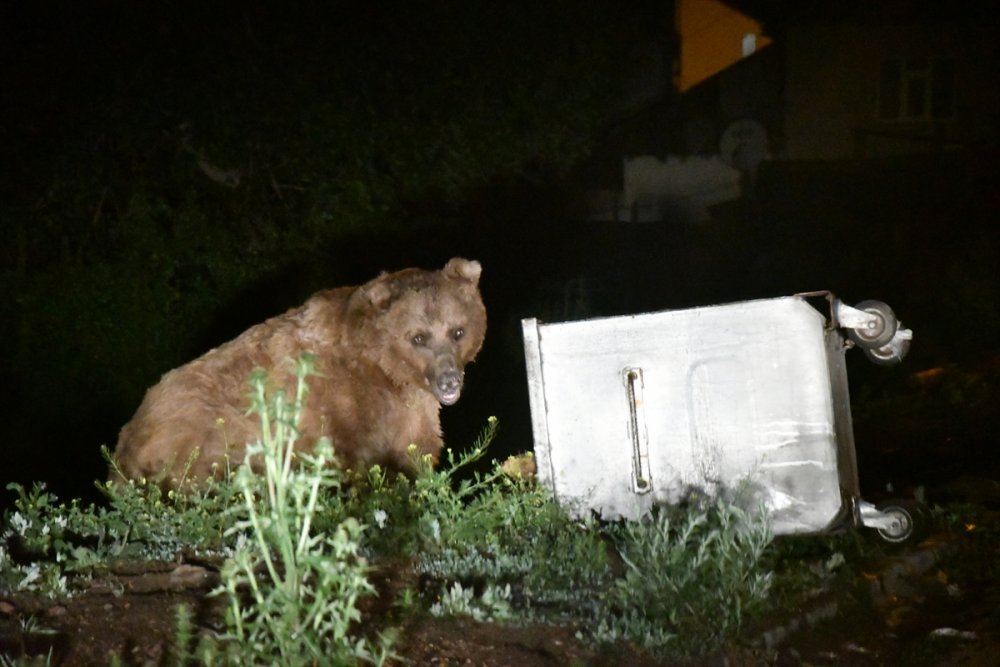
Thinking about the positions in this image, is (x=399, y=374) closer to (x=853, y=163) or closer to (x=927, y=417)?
(x=927, y=417)

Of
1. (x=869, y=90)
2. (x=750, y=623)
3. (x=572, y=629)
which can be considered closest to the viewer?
(x=572, y=629)

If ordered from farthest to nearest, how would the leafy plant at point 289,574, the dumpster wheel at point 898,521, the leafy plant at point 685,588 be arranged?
the dumpster wheel at point 898,521, the leafy plant at point 685,588, the leafy plant at point 289,574

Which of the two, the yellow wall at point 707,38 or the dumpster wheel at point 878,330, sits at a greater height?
the yellow wall at point 707,38

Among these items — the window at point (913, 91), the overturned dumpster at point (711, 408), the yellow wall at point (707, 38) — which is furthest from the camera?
the window at point (913, 91)

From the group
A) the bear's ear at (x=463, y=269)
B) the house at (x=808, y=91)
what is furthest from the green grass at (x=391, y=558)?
the house at (x=808, y=91)

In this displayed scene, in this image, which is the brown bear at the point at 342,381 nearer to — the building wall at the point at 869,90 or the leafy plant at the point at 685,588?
the leafy plant at the point at 685,588

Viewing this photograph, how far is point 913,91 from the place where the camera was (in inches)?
1082

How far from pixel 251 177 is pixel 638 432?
6.92 m

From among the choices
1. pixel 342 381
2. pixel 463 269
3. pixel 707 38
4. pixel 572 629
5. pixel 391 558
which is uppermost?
pixel 707 38

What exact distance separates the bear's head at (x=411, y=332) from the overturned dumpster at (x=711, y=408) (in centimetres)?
109

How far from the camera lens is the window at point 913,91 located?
89.5ft

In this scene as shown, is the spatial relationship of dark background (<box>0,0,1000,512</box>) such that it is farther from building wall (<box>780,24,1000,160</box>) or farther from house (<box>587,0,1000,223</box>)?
building wall (<box>780,24,1000,160</box>)

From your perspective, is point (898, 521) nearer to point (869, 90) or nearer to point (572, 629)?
point (572, 629)

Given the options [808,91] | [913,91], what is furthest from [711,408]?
[913,91]
